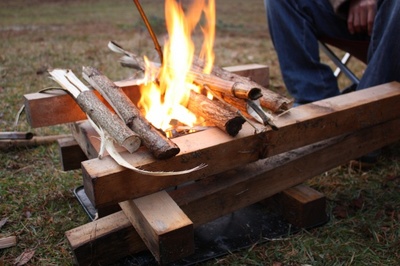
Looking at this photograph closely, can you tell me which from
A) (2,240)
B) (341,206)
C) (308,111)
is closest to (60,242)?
(2,240)

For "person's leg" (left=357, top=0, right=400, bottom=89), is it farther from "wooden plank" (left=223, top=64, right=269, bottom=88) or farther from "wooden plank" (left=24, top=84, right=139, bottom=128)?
"wooden plank" (left=24, top=84, right=139, bottom=128)

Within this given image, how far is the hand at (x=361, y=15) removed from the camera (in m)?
2.28

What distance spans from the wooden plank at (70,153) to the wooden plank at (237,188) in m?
0.61

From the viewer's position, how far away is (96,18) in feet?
27.3

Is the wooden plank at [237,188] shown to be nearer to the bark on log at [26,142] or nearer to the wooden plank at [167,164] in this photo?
the wooden plank at [167,164]

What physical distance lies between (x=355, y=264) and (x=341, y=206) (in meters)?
0.45

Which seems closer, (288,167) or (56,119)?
(288,167)

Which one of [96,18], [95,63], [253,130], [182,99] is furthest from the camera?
[96,18]

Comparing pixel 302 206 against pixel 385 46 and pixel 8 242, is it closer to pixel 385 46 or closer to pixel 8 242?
pixel 385 46

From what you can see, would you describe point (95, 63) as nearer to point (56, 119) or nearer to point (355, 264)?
point (56, 119)

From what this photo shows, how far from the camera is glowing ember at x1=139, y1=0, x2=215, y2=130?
74.1 inches

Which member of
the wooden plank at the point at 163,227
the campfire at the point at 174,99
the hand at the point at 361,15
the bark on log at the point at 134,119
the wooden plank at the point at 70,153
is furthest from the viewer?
the hand at the point at 361,15

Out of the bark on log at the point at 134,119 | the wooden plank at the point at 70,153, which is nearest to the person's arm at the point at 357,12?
the bark on log at the point at 134,119

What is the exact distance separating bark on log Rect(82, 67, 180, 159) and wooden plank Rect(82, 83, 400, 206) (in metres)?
0.04
